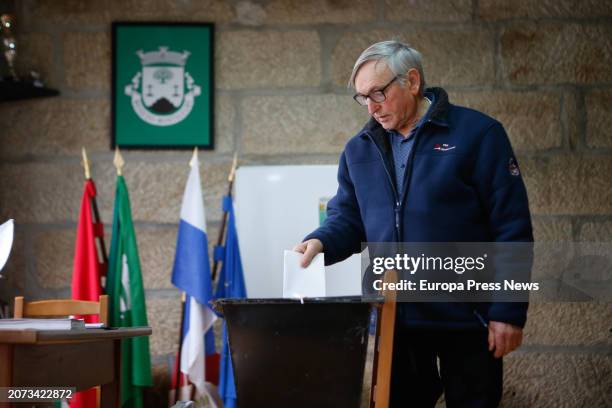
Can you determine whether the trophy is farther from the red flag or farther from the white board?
the white board

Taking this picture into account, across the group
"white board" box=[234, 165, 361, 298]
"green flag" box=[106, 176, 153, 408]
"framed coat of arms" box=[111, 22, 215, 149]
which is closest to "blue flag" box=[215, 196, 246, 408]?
"white board" box=[234, 165, 361, 298]

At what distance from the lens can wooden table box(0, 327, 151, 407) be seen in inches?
57.7

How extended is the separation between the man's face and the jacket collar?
0.03 metres

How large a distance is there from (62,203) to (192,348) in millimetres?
988

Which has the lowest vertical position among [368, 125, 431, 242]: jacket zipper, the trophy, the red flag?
the red flag

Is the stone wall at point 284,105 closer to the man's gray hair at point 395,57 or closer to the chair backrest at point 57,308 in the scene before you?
the chair backrest at point 57,308

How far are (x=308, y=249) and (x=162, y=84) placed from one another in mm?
1926

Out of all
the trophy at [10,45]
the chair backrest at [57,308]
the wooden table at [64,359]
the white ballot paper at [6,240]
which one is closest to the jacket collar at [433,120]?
the wooden table at [64,359]

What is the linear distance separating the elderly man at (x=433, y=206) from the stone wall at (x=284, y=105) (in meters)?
1.31

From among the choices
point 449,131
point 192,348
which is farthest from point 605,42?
point 192,348

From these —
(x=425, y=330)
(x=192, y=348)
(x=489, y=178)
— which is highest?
(x=489, y=178)

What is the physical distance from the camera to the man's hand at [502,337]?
71.9 inches

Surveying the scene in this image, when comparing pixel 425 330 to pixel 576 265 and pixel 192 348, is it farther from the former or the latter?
pixel 576 265

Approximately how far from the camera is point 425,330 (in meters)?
1.91
